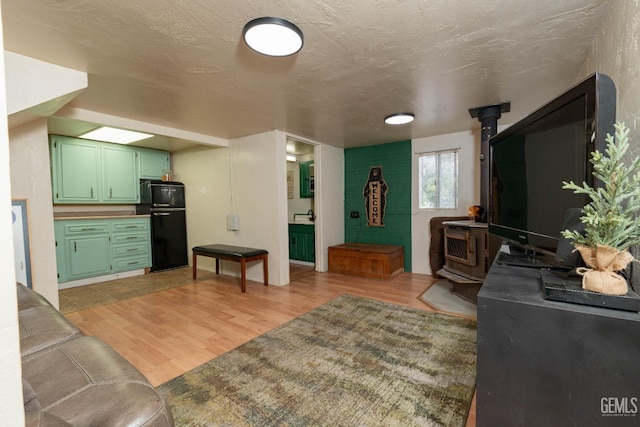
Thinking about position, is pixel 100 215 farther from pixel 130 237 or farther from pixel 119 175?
pixel 119 175

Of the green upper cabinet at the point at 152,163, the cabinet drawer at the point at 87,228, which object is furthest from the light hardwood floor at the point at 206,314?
the green upper cabinet at the point at 152,163

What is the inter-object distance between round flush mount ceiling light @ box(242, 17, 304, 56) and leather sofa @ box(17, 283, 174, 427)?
1747 mm

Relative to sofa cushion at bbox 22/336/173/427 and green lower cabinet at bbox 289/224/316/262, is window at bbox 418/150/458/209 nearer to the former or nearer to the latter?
green lower cabinet at bbox 289/224/316/262

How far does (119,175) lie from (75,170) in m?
0.55

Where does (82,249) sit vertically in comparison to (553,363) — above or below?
below

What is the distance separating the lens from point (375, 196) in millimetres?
4855

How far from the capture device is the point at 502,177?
1982mm

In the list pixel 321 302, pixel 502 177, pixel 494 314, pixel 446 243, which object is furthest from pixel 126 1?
pixel 446 243

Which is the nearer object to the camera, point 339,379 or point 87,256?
point 339,379

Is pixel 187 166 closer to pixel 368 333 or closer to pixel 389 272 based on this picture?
pixel 389 272

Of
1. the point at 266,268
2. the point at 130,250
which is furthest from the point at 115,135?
the point at 266,268

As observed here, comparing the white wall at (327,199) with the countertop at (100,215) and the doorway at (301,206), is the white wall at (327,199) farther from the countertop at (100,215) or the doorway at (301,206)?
the countertop at (100,215)

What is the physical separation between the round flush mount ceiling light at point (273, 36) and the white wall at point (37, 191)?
2.42 meters

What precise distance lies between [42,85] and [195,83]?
102cm
